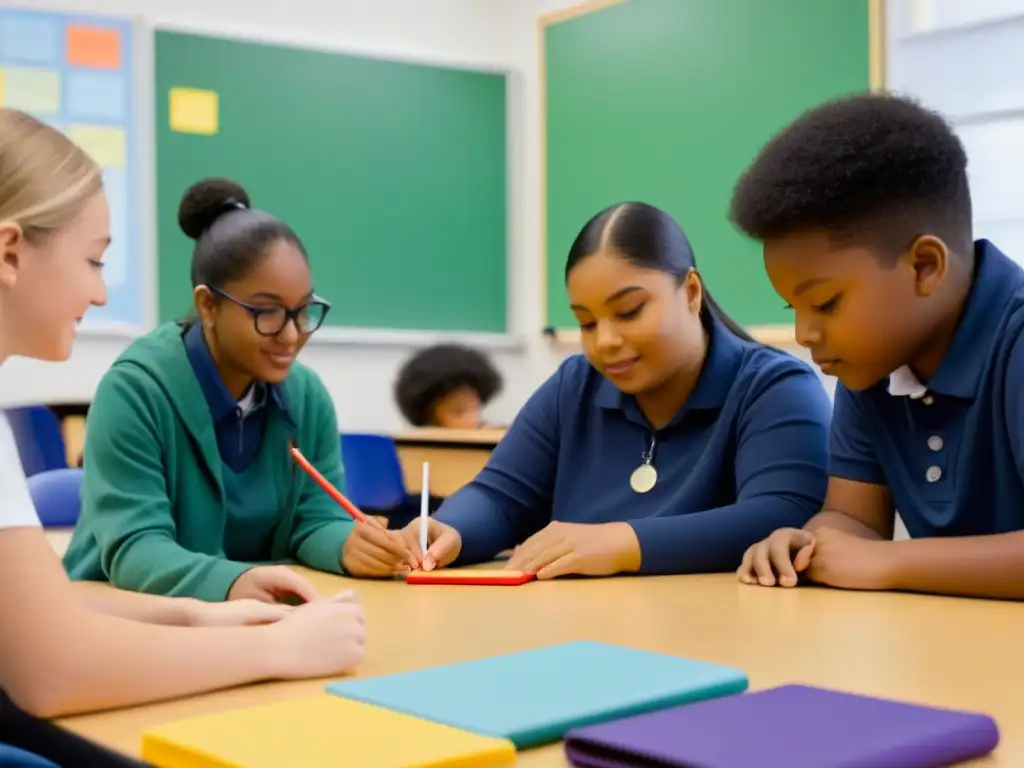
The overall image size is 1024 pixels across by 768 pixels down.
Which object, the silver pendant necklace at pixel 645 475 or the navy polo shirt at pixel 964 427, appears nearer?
the navy polo shirt at pixel 964 427

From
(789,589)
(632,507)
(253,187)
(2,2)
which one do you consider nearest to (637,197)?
(253,187)

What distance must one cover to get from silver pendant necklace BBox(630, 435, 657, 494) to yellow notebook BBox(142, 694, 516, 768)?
3.08 feet

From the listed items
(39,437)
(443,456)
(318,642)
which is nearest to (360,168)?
(443,456)

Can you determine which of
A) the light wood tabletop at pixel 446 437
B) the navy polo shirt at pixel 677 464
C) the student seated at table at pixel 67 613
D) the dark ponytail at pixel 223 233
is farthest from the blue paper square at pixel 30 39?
the student seated at table at pixel 67 613

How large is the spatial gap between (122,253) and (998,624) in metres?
3.60

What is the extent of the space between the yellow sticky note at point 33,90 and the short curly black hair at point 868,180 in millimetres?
3221

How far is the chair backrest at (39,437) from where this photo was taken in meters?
3.01

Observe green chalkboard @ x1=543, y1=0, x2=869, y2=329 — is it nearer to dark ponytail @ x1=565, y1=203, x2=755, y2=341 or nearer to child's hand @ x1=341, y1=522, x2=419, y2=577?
dark ponytail @ x1=565, y1=203, x2=755, y2=341

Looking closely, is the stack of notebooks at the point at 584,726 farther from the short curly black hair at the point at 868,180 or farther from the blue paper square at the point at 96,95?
the blue paper square at the point at 96,95

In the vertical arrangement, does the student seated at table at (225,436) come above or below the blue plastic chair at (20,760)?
above

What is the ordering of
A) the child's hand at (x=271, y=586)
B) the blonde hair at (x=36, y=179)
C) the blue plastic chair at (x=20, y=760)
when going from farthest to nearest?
the child's hand at (x=271, y=586), the blonde hair at (x=36, y=179), the blue plastic chair at (x=20, y=760)

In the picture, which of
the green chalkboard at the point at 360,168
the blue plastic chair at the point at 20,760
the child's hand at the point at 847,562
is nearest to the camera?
the blue plastic chair at the point at 20,760

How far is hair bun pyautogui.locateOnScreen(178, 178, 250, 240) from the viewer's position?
1774 mm

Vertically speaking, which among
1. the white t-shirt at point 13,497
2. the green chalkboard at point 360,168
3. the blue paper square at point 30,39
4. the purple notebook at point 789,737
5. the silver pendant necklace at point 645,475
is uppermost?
the blue paper square at point 30,39
